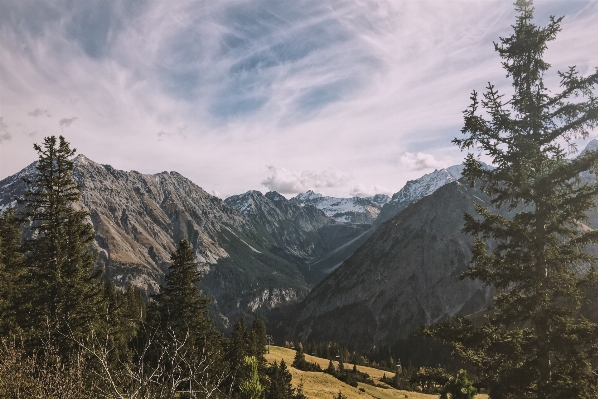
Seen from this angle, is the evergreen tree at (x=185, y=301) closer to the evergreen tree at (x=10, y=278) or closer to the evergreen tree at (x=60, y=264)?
the evergreen tree at (x=60, y=264)

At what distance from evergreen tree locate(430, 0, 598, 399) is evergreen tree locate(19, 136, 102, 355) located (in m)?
21.7

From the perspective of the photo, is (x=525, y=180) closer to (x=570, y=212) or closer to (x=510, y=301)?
(x=570, y=212)

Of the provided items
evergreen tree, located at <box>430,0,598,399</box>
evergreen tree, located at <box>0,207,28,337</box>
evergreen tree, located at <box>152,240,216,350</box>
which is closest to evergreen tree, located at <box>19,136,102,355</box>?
evergreen tree, located at <box>0,207,28,337</box>

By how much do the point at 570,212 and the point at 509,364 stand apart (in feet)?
17.7

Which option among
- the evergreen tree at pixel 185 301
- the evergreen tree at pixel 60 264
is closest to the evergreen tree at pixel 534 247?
the evergreen tree at pixel 60 264

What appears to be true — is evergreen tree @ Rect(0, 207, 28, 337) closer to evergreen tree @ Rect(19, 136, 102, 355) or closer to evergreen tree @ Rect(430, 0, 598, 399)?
evergreen tree @ Rect(19, 136, 102, 355)

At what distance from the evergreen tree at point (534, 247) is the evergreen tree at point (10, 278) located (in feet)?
75.3

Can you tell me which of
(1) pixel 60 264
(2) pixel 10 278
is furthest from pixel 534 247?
(2) pixel 10 278

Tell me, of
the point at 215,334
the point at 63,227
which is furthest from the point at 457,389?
the point at 63,227

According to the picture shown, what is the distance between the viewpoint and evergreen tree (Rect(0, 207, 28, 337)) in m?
22.7

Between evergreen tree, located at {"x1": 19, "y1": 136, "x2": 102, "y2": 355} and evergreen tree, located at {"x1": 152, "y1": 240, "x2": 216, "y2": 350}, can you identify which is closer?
evergreen tree, located at {"x1": 19, "y1": 136, "x2": 102, "y2": 355}

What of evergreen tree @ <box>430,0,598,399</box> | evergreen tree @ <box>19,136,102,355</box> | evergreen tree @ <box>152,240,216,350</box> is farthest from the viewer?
evergreen tree @ <box>152,240,216,350</box>

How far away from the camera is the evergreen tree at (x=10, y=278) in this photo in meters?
22.7

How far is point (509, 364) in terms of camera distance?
11.1 meters
